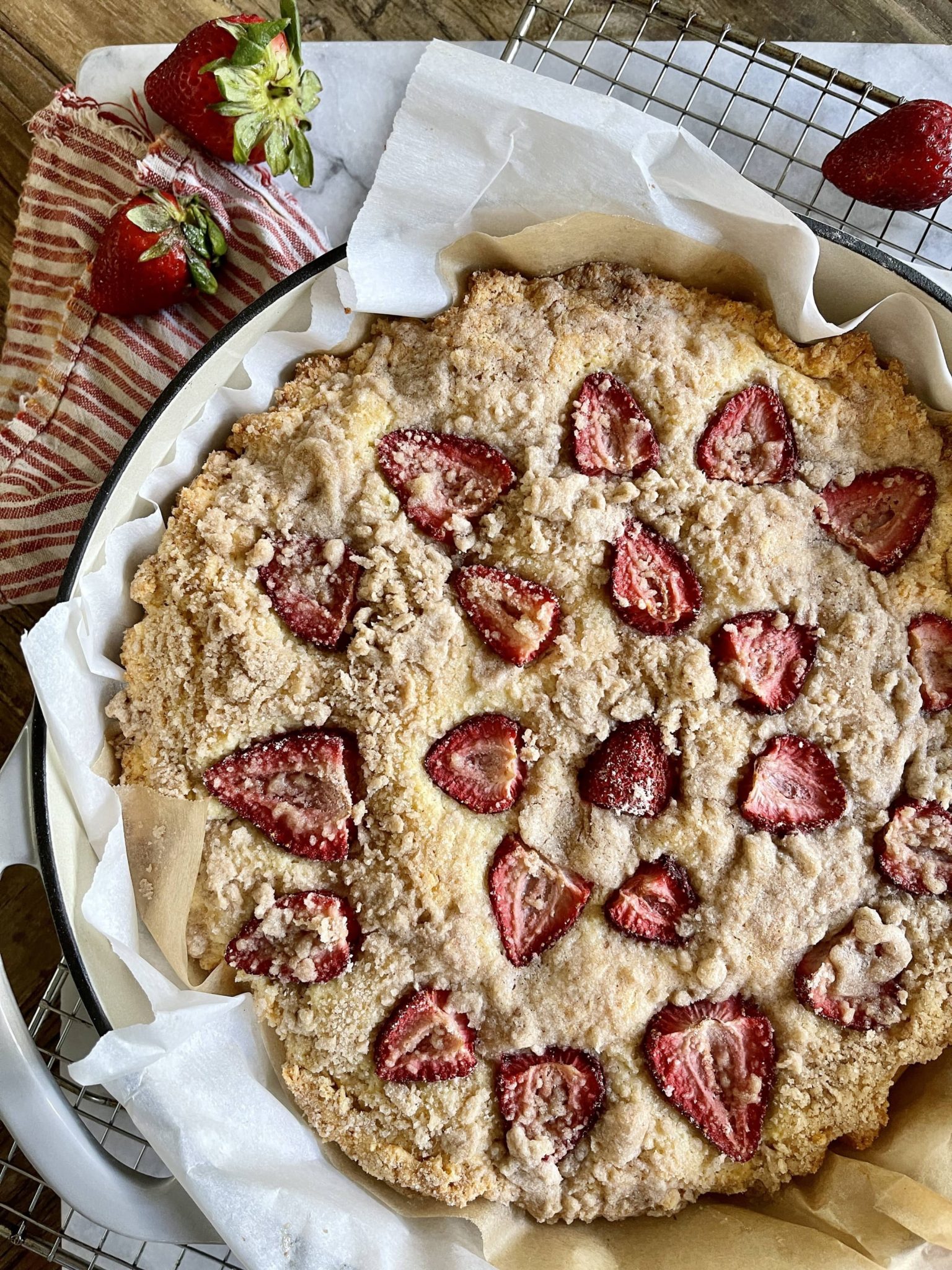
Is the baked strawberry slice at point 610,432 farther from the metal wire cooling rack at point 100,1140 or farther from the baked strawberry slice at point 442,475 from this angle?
the metal wire cooling rack at point 100,1140

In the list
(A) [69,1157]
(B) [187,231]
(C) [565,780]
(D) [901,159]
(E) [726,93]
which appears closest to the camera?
(A) [69,1157]

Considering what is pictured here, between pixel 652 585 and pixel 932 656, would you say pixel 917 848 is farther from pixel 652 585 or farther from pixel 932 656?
pixel 652 585

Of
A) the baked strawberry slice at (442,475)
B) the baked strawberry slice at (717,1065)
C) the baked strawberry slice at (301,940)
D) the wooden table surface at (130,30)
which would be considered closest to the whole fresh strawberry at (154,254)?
the wooden table surface at (130,30)

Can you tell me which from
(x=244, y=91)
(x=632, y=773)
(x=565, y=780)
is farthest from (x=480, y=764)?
(x=244, y=91)

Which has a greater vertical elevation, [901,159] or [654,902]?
[901,159]

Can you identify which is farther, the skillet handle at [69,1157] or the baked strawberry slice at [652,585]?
the baked strawberry slice at [652,585]

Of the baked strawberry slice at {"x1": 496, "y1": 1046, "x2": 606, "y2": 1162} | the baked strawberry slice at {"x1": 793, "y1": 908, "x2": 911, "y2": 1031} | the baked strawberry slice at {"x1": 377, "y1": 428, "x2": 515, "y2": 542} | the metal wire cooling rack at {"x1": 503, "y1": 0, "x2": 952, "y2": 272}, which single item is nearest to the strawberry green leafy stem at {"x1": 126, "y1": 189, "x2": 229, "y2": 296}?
the baked strawberry slice at {"x1": 377, "y1": 428, "x2": 515, "y2": 542}

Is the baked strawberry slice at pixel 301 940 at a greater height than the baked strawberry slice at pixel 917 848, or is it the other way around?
the baked strawberry slice at pixel 917 848
